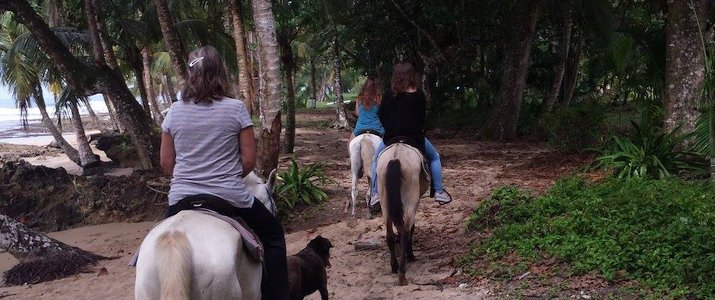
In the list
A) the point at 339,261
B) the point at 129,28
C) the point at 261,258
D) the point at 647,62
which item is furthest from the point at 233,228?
the point at 129,28

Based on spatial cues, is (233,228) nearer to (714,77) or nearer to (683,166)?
(714,77)

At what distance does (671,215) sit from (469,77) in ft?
53.1

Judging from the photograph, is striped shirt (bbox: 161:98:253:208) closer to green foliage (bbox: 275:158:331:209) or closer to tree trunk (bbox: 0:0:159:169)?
green foliage (bbox: 275:158:331:209)

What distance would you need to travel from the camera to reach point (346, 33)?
1947 centimetres

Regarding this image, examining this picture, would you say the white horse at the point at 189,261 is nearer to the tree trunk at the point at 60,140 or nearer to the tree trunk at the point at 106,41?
the tree trunk at the point at 106,41

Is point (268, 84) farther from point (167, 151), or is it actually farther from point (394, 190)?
point (167, 151)

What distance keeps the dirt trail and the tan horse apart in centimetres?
36

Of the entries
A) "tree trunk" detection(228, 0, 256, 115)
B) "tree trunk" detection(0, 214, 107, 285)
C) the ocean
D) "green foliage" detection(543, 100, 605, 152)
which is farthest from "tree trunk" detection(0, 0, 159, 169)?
"green foliage" detection(543, 100, 605, 152)

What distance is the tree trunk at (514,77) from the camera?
1684cm

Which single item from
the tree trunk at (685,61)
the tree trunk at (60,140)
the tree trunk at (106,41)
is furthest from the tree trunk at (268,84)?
the tree trunk at (60,140)

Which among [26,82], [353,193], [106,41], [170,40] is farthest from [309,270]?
[26,82]

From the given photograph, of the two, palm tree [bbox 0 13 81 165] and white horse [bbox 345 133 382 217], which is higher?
palm tree [bbox 0 13 81 165]

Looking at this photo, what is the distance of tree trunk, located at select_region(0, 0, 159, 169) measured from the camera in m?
14.0

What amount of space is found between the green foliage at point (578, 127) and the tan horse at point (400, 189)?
19.8 ft
